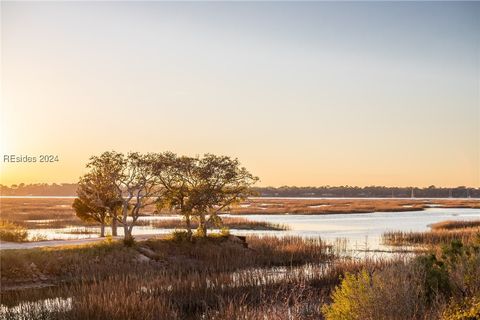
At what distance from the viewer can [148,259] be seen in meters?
30.7

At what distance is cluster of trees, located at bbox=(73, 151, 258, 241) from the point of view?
3459cm

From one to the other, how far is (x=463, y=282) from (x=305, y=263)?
1918 cm

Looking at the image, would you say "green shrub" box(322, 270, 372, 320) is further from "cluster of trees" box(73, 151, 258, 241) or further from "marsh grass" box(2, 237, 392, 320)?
"cluster of trees" box(73, 151, 258, 241)

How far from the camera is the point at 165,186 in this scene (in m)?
38.1

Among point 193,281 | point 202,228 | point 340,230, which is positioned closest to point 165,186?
point 202,228

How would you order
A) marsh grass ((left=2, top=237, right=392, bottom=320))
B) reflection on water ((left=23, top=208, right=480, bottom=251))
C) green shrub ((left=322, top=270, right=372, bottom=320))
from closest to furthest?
1. green shrub ((left=322, top=270, right=372, bottom=320))
2. marsh grass ((left=2, top=237, right=392, bottom=320))
3. reflection on water ((left=23, top=208, right=480, bottom=251))

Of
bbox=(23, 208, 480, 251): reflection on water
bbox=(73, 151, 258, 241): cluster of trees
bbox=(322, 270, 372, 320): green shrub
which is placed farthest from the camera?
bbox=(23, 208, 480, 251): reflection on water

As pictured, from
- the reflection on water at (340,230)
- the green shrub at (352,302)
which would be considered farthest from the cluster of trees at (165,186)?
the green shrub at (352,302)

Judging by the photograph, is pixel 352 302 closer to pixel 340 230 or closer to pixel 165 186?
pixel 165 186

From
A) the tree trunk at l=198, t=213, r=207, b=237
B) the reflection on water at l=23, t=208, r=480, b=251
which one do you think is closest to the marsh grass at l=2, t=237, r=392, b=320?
the tree trunk at l=198, t=213, r=207, b=237

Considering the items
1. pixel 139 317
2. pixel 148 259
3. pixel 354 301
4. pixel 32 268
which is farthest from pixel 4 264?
pixel 354 301

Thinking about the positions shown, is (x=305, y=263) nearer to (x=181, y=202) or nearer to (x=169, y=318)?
(x=181, y=202)

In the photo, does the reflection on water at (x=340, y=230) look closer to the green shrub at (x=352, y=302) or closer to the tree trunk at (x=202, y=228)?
the tree trunk at (x=202, y=228)

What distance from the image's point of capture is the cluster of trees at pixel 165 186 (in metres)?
34.6
